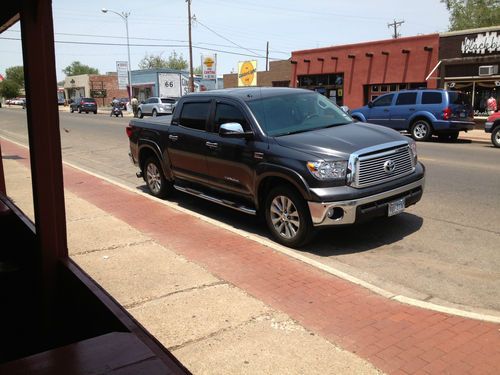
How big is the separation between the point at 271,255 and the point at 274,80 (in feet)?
120

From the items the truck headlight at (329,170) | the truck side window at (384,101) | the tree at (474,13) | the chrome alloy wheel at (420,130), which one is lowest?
the chrome alloy wheel at (420,130)

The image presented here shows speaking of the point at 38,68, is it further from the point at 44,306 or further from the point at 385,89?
the point at 385,89

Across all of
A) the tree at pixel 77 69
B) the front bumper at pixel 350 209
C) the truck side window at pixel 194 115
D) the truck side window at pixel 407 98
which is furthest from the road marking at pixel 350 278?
the tree at pixel 77 69

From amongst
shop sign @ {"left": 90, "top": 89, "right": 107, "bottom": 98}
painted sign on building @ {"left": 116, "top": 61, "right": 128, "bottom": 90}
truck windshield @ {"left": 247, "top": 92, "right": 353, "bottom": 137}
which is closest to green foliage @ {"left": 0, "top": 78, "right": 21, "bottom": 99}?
truck windshield @ {"left": 247, "top": 92, "right": 353, "bottom": 137}

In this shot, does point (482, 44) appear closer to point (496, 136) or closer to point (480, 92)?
point (480, 92)

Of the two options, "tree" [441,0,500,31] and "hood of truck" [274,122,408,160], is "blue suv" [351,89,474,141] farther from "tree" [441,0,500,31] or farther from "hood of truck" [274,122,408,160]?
"tree" [441,0,500,31]

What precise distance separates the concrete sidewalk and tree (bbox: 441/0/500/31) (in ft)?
180

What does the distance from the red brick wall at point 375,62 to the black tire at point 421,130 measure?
9373 mm

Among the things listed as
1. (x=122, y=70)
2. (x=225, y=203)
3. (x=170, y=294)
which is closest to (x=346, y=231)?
(x=225, y=203)

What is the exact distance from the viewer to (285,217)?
569cm

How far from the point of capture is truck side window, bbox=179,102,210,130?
7105 mm

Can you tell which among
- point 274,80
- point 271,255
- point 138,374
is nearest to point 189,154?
point 271,255

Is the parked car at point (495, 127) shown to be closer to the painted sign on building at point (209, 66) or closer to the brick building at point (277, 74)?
the brick building at point (277, 74)

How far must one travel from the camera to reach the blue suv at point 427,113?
1720 cm
